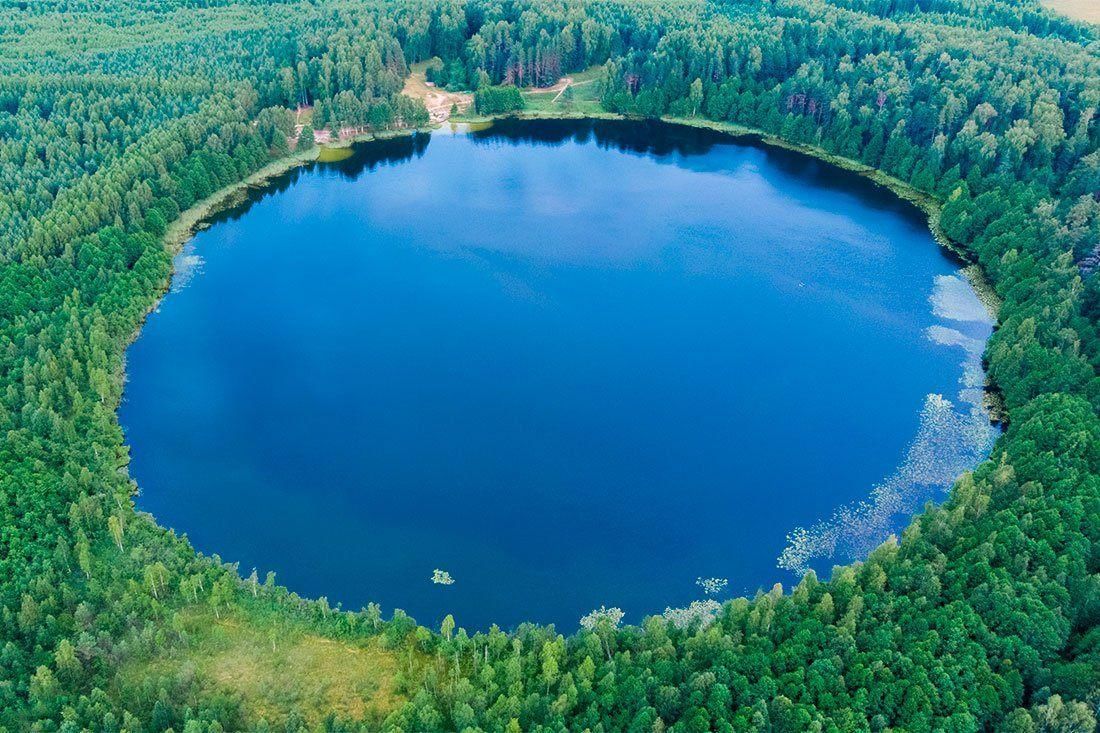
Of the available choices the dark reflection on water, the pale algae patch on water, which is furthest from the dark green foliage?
the pale algae patch on water

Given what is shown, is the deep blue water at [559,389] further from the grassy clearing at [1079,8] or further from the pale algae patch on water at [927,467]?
the grassy clearing at [1079,8]

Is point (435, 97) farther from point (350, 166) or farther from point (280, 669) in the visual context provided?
point (280, 669)

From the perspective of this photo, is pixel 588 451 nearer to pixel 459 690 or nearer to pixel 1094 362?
pixel 459 690

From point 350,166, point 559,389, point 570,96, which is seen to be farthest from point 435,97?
point 559,389

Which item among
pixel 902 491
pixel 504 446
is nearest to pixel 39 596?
pixel 504 446

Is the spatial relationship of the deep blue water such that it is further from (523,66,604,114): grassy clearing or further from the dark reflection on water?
(523,66,604,114): grassy clearing

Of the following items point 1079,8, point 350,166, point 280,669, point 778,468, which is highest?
point 1079,8

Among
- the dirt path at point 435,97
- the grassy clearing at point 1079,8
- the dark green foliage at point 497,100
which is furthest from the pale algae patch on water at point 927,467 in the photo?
the grassy clearing at point 1079,8
